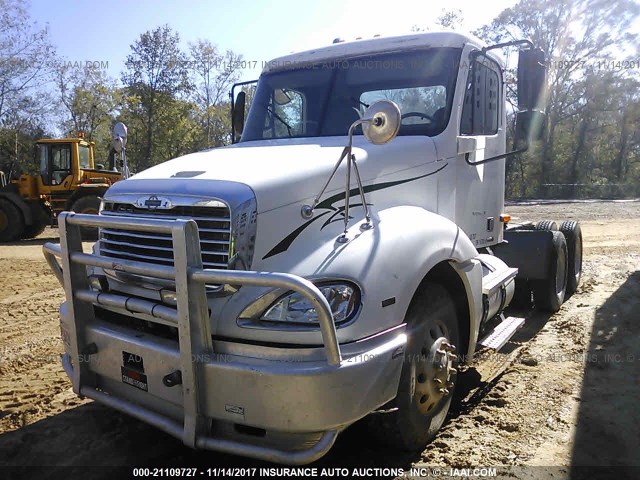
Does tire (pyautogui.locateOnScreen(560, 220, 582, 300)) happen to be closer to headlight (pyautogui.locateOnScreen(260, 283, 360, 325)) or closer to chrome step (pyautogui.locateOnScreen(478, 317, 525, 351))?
chrome step (pyautogui.locateOnScreen(478, 317, 525, 351))

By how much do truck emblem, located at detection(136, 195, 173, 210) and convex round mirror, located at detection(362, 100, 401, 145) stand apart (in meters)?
1.19

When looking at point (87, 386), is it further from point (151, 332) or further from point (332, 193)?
point (332, 193)

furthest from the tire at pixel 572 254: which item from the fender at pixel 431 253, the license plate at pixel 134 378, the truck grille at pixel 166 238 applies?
the license plate at pixel 134 378

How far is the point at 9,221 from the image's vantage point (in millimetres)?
15844

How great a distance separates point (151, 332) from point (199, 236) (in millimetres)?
682

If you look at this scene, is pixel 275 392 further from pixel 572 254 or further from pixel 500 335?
pixel 572 254

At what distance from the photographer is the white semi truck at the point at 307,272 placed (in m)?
2.55

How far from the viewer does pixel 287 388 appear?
8.05 ft

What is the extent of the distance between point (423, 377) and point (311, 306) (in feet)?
3.38

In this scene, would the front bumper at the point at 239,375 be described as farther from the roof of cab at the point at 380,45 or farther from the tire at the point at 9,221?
the tire at the point at 9,221

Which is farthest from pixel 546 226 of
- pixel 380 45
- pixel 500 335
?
pixel 380 45

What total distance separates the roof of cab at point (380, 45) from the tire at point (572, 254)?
4.11 meters

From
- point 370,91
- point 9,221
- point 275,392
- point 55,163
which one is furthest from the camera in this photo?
point 55,163

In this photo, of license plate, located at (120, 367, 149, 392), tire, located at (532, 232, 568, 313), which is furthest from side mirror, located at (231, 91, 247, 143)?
tire, located at (532, 232, 568, 313)
